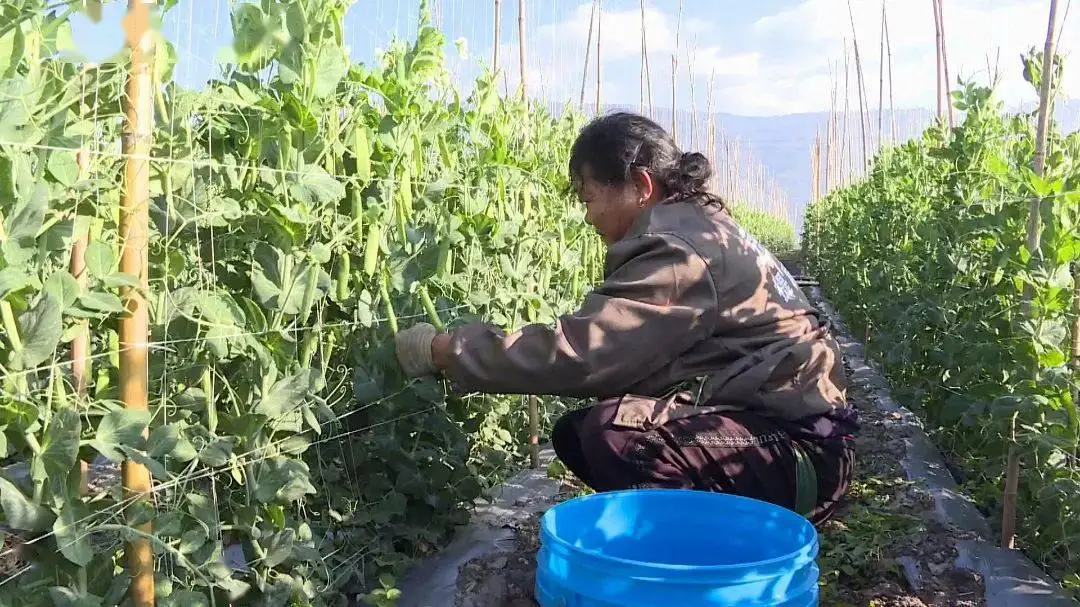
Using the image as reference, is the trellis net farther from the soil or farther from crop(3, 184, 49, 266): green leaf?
the soil

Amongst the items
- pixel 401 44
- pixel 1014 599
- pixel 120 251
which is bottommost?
pixel 1014 599

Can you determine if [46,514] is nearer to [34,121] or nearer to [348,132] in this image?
[34,121]

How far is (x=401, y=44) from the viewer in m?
2.43

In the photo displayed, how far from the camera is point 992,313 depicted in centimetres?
282

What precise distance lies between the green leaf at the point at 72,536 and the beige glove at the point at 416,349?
85 centimetres

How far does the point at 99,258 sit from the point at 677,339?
121 centimetres

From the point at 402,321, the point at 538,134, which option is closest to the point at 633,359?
the point at 402,321

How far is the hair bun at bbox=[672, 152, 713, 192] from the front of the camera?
7.54ft

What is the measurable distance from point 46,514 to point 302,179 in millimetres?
717

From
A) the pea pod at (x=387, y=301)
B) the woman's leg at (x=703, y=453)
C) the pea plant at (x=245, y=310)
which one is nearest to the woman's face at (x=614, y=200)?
the pea plant at (x=245, y=310)

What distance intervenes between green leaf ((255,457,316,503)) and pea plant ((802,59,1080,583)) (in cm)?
172

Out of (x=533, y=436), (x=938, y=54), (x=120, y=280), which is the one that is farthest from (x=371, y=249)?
(x=938, y=54)

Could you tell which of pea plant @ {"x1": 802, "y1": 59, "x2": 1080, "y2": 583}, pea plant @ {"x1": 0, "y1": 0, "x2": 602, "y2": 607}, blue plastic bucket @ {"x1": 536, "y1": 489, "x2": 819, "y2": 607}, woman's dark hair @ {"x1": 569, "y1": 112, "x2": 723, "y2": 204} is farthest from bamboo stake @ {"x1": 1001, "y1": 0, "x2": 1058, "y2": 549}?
pea plant @ {"x1": 0, "y1": 0, "x2": 602, "y2": 607}

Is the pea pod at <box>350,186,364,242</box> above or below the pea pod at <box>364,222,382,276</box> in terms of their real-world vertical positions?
above
